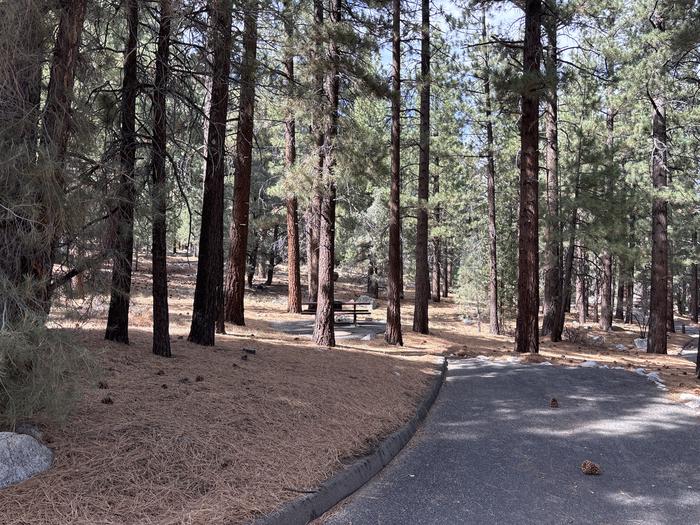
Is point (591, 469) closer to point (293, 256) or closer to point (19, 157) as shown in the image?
point (19, 157)

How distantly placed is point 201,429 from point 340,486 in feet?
4.07

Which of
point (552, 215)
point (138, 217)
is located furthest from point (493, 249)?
point (138, 217)

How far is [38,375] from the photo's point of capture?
3.36m

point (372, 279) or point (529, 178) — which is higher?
point (529, 178)

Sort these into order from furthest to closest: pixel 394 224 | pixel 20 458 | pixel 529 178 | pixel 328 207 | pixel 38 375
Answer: pixel 394 224, pixel 529 178, pixel 328 207, pixel 38 375, pixel 20 458

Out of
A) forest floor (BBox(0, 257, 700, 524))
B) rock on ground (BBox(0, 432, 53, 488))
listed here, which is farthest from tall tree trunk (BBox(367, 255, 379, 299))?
rock on ground (BBox(0, 432, 53, 488))

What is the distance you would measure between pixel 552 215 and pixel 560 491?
14092 millimetres

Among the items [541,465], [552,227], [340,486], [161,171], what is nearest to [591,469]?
[541,465]

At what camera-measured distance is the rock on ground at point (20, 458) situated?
3.12 metres

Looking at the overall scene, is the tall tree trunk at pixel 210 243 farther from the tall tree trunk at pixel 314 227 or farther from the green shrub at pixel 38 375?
the green shrub at pixel 38 375

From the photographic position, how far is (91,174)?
4504 mm

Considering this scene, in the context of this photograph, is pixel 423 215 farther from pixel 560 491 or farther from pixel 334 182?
pixel 560 491

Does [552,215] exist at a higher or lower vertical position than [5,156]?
higher

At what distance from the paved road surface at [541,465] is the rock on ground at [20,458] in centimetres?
193
